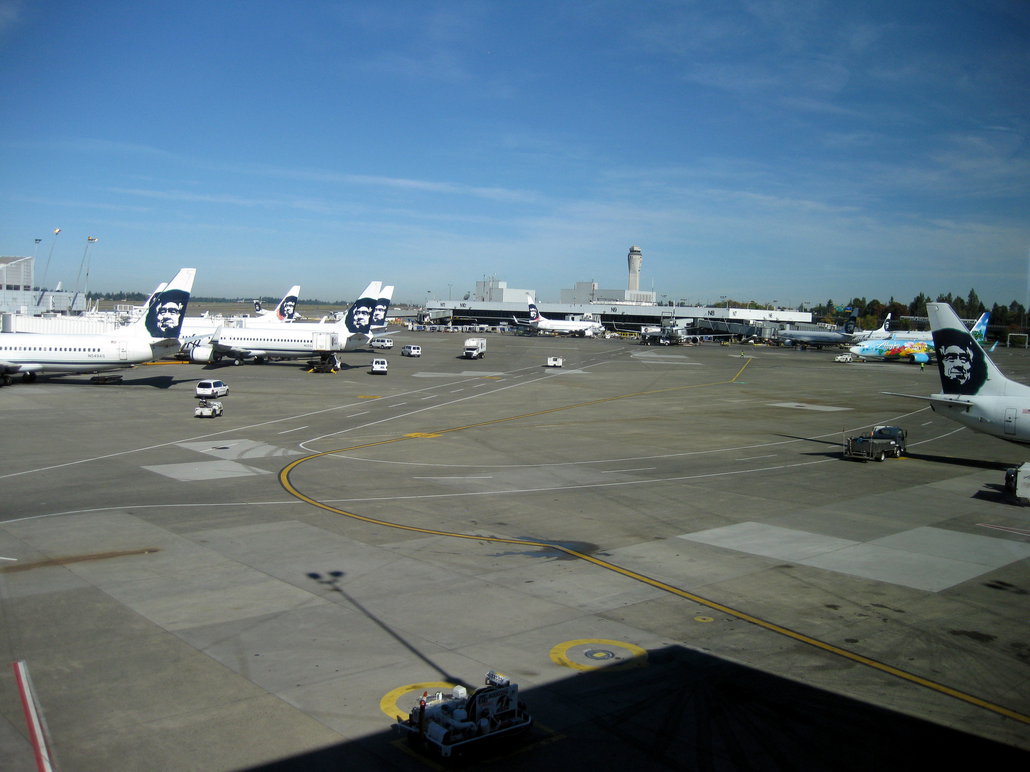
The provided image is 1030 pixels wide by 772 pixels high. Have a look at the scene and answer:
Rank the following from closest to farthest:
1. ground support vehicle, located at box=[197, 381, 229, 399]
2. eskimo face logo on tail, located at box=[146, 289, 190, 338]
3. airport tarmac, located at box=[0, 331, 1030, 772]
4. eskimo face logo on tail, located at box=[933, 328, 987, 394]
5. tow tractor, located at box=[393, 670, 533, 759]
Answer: tow tractor, located at box=[393, 670, 533, 759]
airport tarmac, located at box=[0, 331, 1030, 772]
eskimo face logo on tail, located at box=[933, 328, 987, 394]
ground support vehicle, located at box=[197, 381, 229, 399]
eskimo face logo on tail, located at box=[146, 289, 190, 338]

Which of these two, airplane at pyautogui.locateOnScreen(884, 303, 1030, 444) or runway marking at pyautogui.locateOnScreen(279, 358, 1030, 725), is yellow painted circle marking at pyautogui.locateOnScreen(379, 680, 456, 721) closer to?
runway marking at pyautogui.locateOnScreen(279, 358, 1030, 725)

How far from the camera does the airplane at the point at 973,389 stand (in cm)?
3600

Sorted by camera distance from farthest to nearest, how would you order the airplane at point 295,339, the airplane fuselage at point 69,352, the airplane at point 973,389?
the airplane at point 295,339 → the airplane fuselage at point 69,352 → the airplane at point 973,389

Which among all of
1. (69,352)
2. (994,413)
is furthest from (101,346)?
(994,413)

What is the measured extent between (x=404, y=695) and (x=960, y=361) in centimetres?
3541

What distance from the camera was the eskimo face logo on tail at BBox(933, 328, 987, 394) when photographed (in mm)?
37219

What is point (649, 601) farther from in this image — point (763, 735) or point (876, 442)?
point (876, 442)

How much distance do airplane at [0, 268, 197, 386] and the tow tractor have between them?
60.8 meters

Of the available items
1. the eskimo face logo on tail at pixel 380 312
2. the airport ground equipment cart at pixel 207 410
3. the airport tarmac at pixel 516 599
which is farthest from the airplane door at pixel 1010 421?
the eskimo face logo on tail at pixel 380 312

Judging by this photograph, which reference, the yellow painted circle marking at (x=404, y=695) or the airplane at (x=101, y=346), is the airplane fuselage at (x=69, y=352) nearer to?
the airplane at (x=101, y=346)

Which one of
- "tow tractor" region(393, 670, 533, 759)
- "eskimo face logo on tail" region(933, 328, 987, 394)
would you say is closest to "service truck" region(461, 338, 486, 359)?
"eskimo face logo on tail" region(933, 328, 987, 394)

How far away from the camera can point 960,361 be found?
37875 mm

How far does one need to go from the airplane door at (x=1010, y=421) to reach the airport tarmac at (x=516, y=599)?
3.54 m

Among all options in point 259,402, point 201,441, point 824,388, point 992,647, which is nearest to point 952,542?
point 992,647
